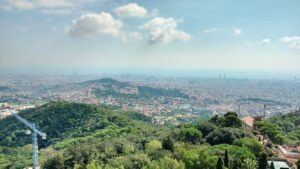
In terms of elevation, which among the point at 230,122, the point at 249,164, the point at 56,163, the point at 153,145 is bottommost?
the point at 56,163

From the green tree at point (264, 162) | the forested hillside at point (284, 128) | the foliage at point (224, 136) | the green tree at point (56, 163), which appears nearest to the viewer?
the green tree at point (264, 162)

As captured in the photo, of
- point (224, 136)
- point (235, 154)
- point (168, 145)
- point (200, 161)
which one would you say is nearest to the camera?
point (200, 161)

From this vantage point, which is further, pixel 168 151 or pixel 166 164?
pixel 168 151

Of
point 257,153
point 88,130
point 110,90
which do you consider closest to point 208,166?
point 257,153

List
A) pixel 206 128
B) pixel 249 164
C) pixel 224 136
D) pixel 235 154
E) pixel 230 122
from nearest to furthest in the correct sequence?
pixel 249 164 < pixel 235 154 < pixel 224 136 < pixel 206 128 < pixel 230 122

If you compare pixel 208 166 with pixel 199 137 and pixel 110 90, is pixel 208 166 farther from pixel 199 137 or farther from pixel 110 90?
pixel 110 90

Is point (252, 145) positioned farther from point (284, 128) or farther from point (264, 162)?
point (284, 128)

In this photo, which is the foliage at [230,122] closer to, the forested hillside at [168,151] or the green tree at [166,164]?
the forested hillside at [168,151]

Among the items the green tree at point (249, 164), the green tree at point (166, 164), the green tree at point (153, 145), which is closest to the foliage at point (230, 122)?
the green tree at point (153, 145)

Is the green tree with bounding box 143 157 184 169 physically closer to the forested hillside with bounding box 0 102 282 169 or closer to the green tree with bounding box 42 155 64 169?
the forested hillside with bounding box 0 102 282 169

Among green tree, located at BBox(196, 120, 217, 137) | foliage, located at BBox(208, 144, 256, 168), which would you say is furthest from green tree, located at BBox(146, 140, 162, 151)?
green tree, located at BBox(196, 120, 217, 137)

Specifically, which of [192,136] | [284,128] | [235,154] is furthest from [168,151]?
[284,128]

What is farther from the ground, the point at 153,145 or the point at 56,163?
the point at 153,145
